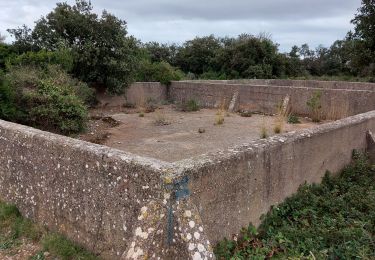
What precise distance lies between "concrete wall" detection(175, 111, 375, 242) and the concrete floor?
2956mm

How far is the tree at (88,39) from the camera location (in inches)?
516

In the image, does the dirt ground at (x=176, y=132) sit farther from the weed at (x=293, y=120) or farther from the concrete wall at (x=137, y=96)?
the concrete wall at (x=137, y=96)

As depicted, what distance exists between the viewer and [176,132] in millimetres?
10008

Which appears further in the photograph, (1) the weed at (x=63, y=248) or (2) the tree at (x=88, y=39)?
(2) the tree at (x=88, y=39)

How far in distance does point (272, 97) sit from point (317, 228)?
31.1 ft

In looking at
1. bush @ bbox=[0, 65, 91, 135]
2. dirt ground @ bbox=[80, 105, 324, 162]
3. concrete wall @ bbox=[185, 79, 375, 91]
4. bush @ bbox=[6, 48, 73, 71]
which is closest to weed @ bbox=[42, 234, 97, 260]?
dirt ground @ bbox=[80, 105, 324, 162]

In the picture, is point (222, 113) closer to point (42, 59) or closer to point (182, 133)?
point (182, 133)

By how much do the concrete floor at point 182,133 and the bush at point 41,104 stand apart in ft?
3.31

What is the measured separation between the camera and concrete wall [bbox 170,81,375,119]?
1051 cm

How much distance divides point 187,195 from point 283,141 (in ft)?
5.54

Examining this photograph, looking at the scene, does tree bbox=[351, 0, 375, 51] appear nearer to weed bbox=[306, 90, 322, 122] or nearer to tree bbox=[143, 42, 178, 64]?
weed bbox=[306, 90, 322, 122]

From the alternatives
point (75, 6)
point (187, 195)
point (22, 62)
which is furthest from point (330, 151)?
point (75, 6)

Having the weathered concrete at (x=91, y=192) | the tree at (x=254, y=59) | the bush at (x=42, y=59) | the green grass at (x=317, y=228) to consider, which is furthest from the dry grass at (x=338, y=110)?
the tree at (x=254, y=59)

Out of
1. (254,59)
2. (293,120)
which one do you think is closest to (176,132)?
(293,120)
